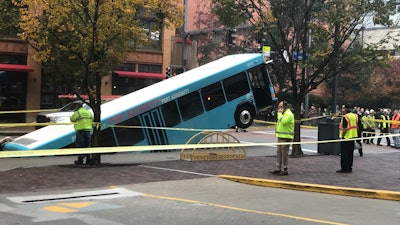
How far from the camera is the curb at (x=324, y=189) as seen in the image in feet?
29.9

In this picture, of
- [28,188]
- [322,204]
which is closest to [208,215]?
[322,204]

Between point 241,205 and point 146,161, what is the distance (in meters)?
6.42

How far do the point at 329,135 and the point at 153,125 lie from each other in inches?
251

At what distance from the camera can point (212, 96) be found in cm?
1775

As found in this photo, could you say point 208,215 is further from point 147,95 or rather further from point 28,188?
point 147,95

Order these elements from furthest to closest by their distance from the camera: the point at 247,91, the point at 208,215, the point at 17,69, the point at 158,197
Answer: the point at 17,69 < the point at 247,91 < the point at 158,197 < the point at 208,215

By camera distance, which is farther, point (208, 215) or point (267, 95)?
point (267, 95)

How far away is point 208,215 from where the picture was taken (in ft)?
23.7

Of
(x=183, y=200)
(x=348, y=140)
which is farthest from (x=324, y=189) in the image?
(x=183, y=200)

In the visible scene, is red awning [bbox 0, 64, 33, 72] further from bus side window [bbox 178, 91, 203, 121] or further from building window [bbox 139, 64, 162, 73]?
bus side window [bbox 178, 91, 203, 121]

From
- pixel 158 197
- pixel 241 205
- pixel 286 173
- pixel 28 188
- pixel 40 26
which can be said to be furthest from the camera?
pixel 40 26

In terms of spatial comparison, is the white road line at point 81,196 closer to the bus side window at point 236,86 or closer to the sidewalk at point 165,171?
the sidewalk at point 165,171

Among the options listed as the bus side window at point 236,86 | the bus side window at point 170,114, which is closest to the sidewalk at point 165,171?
the bus side window at point 170,114

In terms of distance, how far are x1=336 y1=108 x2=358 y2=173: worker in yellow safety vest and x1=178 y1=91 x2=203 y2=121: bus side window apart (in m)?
6.32
